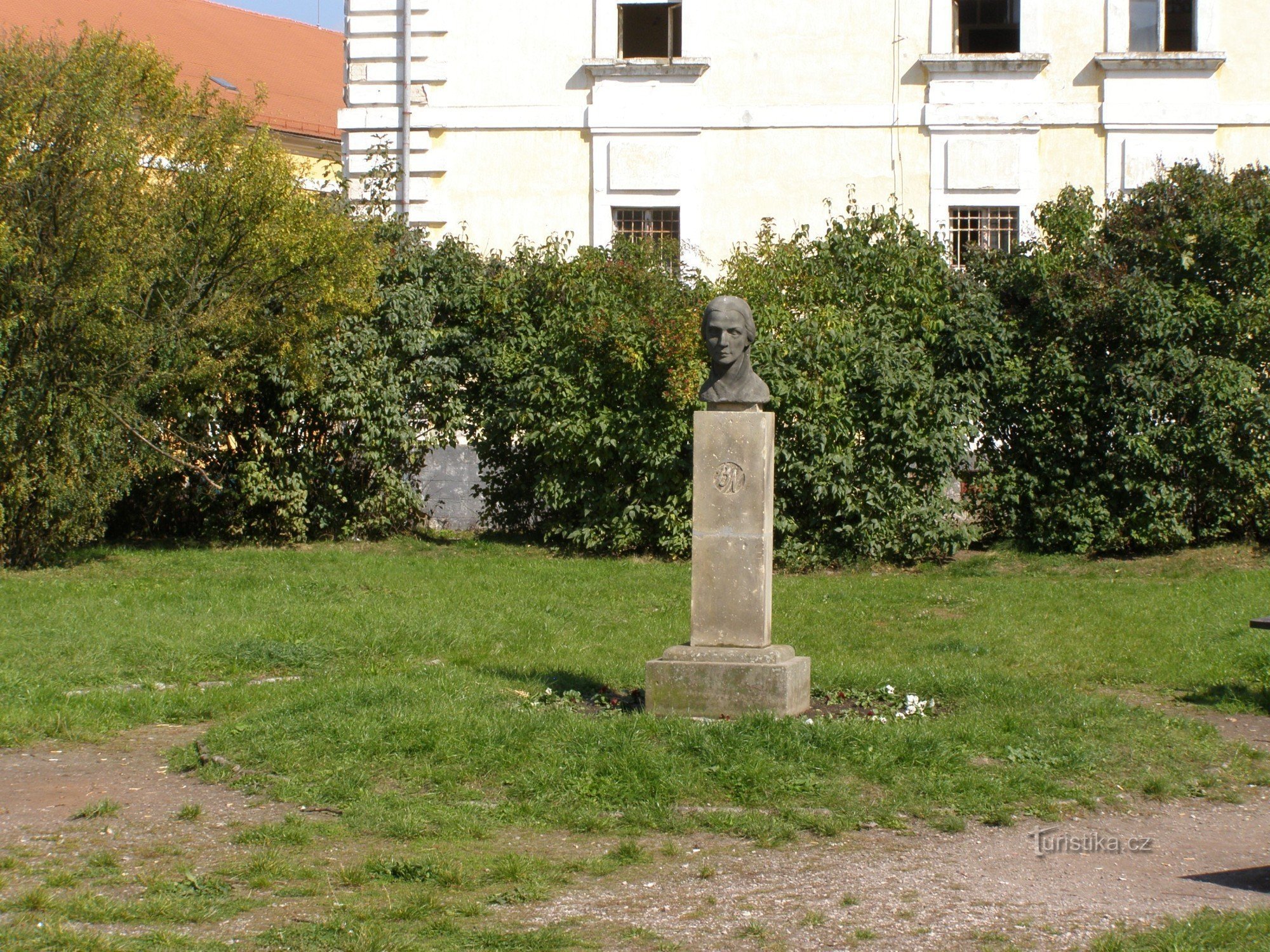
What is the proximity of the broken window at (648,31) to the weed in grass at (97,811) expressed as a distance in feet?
53.3

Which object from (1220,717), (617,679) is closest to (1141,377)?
(1220,717)

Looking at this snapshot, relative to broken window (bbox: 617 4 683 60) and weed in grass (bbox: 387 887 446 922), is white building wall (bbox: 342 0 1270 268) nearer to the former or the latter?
broken window (bbox: 617 4 683 60)

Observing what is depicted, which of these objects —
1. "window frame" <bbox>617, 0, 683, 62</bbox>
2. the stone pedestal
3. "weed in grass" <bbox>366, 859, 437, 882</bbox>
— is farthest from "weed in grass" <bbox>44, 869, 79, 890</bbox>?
"window frame" <bbox>617, 0, 683, 62</bbox>

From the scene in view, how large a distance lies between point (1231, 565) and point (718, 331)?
29.2ft

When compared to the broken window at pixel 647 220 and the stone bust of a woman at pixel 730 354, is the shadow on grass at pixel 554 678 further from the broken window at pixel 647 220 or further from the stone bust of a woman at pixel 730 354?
the broken window at pixel 647 220

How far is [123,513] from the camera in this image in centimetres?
1702

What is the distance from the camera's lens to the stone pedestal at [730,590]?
7.81 meters

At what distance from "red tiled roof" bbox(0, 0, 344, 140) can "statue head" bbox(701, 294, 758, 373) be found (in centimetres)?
2827

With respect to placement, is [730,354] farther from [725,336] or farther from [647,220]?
[647,220]

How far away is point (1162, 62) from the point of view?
1969 cm

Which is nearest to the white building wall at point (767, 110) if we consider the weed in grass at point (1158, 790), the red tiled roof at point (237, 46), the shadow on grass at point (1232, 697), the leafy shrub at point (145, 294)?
the leafy shrub at point (145, 294)

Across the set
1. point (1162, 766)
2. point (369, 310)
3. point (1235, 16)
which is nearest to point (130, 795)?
point (1162, 766)

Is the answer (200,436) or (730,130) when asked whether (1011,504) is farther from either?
(200,436)

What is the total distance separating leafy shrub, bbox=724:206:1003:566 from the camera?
15.1m
